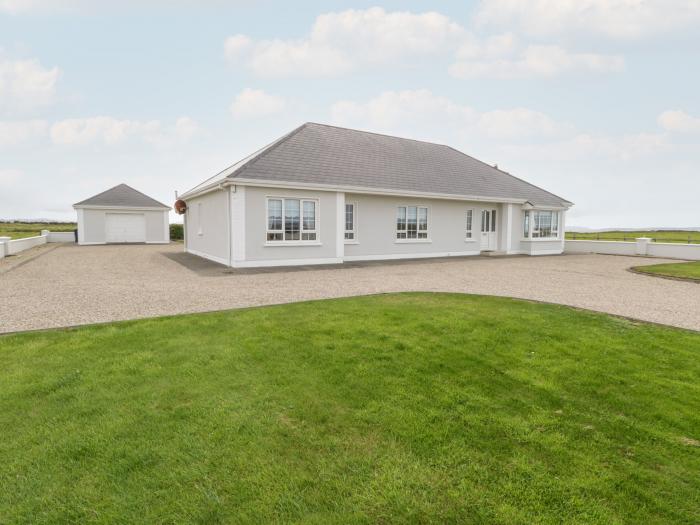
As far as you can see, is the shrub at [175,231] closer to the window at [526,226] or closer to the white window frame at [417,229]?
the white window frame at [417,229]

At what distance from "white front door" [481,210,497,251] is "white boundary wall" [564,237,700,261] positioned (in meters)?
7.56

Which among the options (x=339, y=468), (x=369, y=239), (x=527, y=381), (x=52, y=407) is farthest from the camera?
(x=369, y=239)

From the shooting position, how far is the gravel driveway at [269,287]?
25.2 ft

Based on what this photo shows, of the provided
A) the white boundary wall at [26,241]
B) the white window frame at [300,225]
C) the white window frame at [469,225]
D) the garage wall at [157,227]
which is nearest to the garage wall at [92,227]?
the white boundary wall at [26,241]

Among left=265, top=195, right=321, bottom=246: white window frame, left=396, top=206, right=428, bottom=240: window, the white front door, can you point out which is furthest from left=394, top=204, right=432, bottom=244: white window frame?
left=265, top=195, right=321, bottom=246: white window frame

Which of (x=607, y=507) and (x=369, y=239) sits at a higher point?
(x=369, y=239)

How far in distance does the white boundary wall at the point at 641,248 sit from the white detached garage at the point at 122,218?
1214 inches

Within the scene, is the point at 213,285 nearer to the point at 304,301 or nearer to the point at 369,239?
the point at 304,301

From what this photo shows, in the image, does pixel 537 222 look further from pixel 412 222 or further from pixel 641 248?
pixel 412 222

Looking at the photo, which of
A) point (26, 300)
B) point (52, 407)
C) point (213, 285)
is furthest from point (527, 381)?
point (26, 300)

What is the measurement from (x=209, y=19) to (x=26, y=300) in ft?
41.0

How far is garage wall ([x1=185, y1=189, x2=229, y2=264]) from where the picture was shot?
15.7 meters

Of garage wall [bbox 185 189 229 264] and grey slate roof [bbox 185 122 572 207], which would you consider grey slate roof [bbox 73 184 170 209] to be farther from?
grey slate roof [bbox 185 122 572 207]

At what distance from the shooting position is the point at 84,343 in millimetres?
5492
